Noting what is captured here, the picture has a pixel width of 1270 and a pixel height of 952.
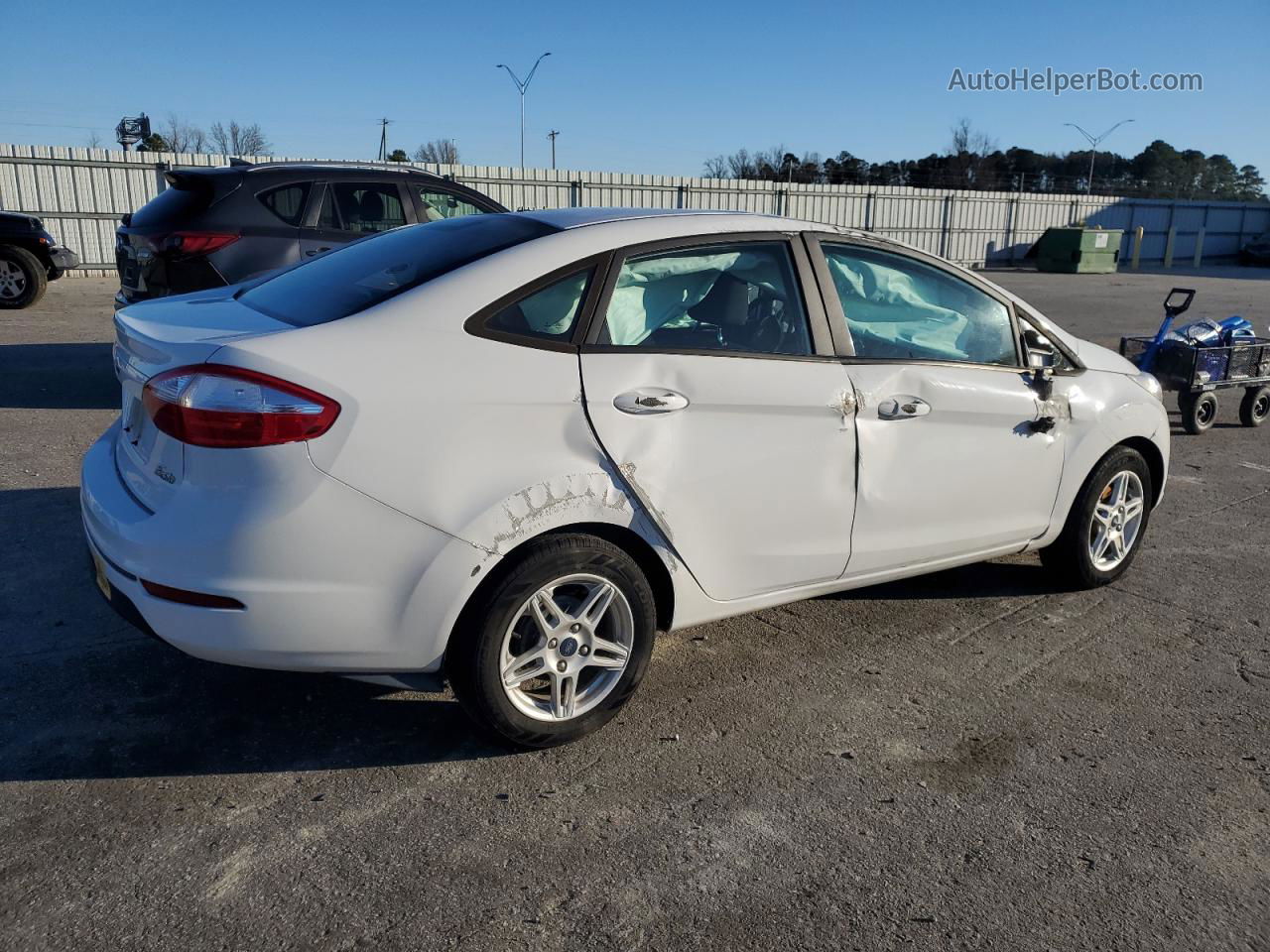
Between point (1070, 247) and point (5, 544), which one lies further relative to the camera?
point (1070, 247)

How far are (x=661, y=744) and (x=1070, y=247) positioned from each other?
33989 mm

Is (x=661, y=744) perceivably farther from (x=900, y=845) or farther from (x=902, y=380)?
(x=902, y=380)

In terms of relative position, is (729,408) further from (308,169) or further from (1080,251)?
(1080,251)

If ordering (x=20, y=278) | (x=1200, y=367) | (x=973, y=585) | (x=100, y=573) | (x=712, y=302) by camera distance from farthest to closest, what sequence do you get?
(x=20, y=278), (x=1200, y=367), (x=973, y=585), (x=712, y=302), (x=100, y=573)

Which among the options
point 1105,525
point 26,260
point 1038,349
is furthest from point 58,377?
point 1105,525

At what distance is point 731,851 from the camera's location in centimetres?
285

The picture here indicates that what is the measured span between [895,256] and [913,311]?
0.24 meters

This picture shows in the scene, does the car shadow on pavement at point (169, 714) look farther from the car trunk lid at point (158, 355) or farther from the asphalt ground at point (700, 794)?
the car trunk lid at point (158, 355)

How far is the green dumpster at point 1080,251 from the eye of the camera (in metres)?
33.2

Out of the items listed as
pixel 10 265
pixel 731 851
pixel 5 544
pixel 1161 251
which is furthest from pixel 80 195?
pixel 1161 251

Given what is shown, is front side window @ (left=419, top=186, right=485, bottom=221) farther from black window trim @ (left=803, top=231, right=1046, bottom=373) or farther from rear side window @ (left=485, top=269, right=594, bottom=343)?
rear side window @ (left=485, top=269, right=594, bottom=343)

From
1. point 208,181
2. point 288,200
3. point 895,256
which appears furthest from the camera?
point 288,200

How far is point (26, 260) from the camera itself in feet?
41.3

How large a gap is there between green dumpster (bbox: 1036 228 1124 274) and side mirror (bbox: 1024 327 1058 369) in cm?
3186
